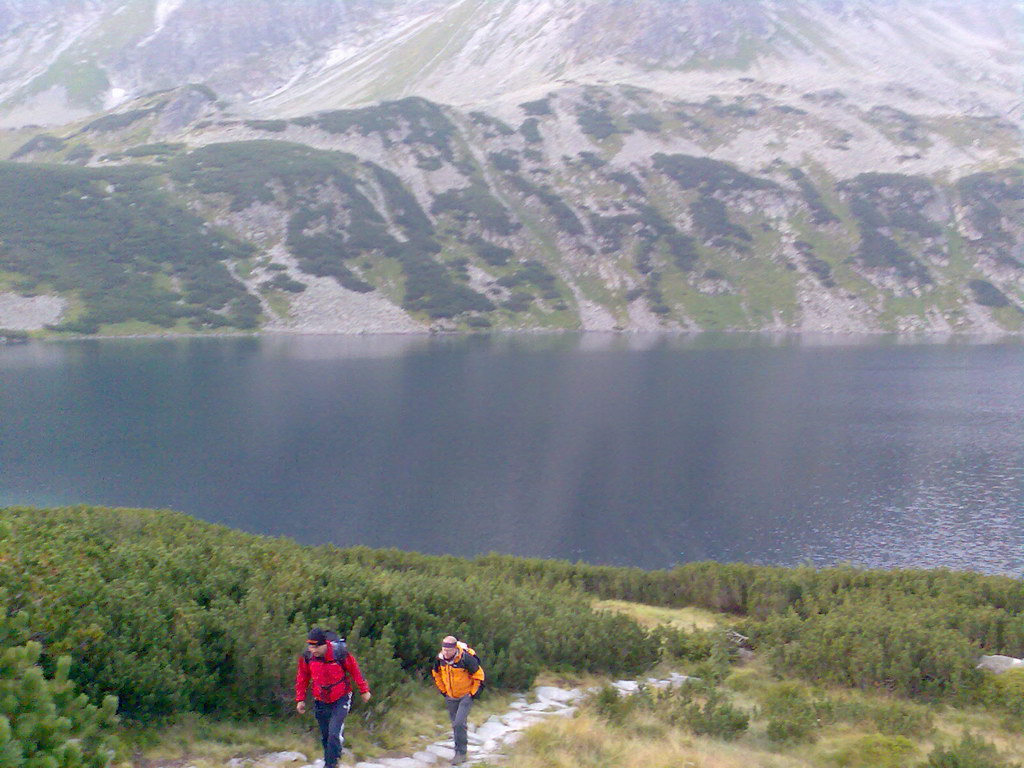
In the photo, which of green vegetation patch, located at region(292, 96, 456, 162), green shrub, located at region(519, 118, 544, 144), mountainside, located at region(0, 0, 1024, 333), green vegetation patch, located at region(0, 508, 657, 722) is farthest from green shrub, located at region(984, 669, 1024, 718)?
green shrub, located at region(519, 118, 544, 144)

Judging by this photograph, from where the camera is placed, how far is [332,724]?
28.4 ft

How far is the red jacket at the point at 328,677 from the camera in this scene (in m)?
8.73

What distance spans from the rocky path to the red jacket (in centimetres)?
81

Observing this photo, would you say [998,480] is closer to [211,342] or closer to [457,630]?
[457,630]

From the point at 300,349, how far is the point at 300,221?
176 ft

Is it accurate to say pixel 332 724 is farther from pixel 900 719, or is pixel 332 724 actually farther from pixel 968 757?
pixel 900 719

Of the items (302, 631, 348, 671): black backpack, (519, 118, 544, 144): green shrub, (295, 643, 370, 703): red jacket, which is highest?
(519, 118, 544, 144): green shrub

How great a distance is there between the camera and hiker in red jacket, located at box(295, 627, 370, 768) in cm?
868

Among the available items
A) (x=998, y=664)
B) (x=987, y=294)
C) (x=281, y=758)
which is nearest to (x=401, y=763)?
(x=281, y=758)

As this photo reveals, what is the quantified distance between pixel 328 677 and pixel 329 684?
8 cm

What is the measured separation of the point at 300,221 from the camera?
A: 151 metres

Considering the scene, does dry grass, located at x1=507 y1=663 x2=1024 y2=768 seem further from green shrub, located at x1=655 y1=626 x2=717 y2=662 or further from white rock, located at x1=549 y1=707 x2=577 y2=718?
green shrub, located at x1=655 y1=626 x2=717 y2=662

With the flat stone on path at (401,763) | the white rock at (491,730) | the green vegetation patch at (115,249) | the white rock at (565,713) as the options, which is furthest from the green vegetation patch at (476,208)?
the flat stone on path at (401,763)

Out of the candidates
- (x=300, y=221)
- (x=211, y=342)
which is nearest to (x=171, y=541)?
(x=211, y=342)
